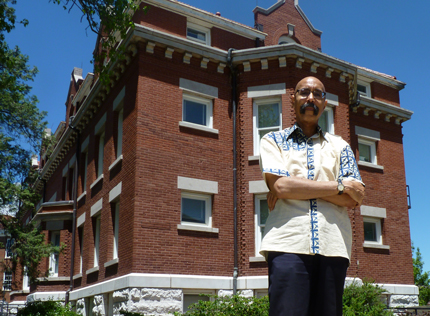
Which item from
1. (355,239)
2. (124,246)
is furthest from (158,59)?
(355,239)

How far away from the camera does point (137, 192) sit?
1469cm

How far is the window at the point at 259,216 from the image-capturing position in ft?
52.1

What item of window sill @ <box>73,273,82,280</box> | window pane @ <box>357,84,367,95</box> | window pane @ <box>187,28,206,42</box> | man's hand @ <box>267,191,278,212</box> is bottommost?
window sill @ <box>73,273,82,280</box>

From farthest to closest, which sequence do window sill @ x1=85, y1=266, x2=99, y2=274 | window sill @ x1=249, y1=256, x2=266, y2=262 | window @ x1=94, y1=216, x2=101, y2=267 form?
A: window @ x1=94, y1=216, x2=101, y2=267 → window sill @ x1=85, y1=266, x2=99, y2=274 → window sill @ x1=249, y1=256, x2=266, y2=262

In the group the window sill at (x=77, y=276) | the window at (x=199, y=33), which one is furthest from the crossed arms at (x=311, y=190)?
the window sill at (x=77, y=276)

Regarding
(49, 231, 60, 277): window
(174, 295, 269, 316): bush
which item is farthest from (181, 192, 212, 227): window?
(49, 231, 60, 277): window

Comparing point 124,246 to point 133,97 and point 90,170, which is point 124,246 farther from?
point 90,170

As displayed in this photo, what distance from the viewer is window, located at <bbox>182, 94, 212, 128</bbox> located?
1673 cm

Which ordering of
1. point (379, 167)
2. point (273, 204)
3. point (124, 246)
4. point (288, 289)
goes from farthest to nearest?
point (379, 167) → point (124, 246) → point (273, 204) → point (288, 289)

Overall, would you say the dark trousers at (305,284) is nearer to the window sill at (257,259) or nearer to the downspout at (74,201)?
the window sill at (257,259)

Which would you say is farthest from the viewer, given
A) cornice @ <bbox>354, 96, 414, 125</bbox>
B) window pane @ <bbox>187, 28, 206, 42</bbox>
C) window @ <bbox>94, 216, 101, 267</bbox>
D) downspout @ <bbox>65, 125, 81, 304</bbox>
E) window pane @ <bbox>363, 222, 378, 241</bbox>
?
downspout @ <bbox>65, 125, 81, 304</bbox>

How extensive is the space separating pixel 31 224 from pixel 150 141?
869cm

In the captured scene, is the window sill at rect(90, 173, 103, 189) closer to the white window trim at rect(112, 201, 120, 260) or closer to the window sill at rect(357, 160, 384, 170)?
the white window trim at rect(112, 201, 120, 260)

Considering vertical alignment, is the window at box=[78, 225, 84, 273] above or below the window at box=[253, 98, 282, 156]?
below
